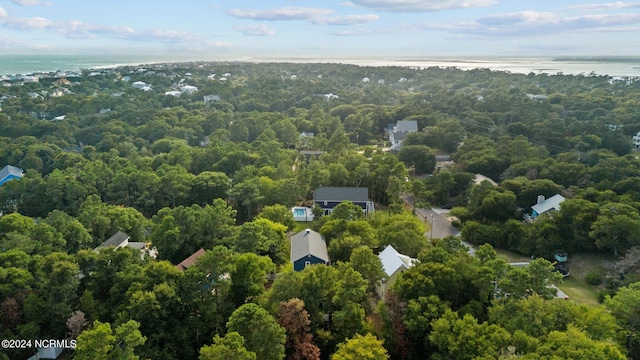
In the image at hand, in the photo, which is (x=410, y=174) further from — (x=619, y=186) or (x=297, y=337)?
(x=297, y=337)

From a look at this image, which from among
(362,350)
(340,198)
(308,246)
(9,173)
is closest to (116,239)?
(308,246)

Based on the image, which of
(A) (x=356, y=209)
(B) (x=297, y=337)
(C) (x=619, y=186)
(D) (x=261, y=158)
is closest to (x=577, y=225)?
(C) (x=619, y=186)

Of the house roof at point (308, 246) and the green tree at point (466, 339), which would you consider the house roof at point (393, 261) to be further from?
the green tree at point (466, 339)

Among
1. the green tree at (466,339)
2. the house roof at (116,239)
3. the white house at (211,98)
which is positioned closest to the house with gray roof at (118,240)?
the house roof at (116,239)

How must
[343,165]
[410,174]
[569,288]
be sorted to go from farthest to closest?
[410,174] < [343,165] < [569,288]

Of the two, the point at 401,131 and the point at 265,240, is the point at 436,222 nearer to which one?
the point at 265,240

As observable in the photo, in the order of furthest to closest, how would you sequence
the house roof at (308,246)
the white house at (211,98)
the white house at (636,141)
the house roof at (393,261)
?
the white house at (211,98) < the white house at (636,141) < the house roof at (308,246) < the house roof at (393,261)

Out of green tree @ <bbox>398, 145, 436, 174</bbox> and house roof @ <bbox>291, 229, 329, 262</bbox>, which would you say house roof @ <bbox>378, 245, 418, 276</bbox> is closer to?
house roof @ <bbox>291, 229, 329, 262</bbox>
